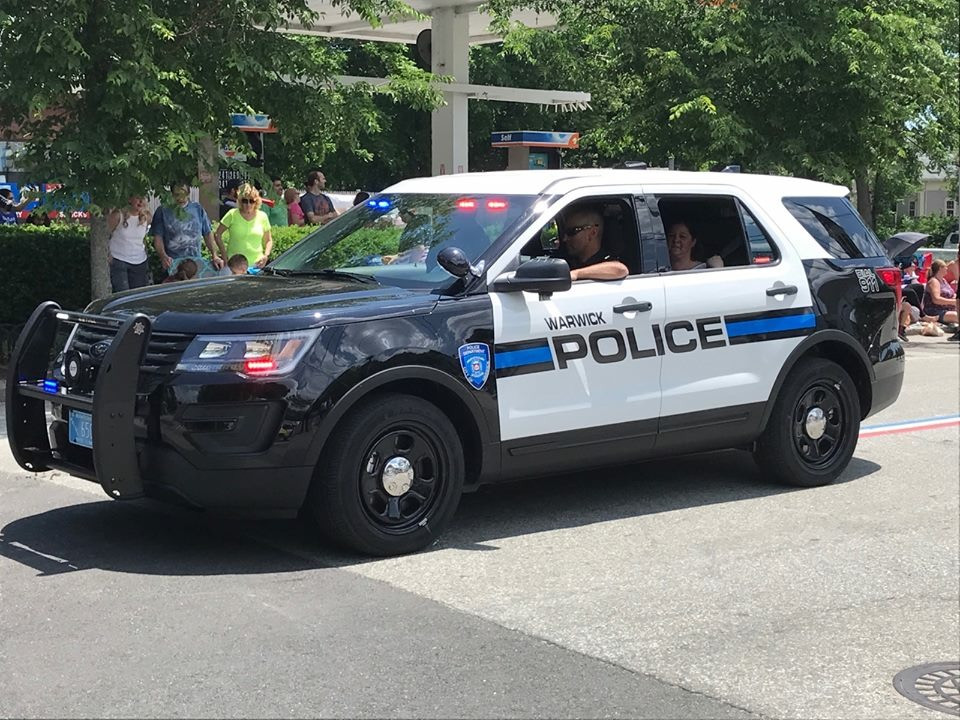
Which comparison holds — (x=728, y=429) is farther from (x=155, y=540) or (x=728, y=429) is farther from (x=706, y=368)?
(x=155, y=540)

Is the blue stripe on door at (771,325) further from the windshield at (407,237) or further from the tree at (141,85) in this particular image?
the tree at (141,85)

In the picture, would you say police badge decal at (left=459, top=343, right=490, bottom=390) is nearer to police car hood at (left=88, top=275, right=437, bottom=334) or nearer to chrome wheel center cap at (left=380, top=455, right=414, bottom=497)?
police car hood at (left=88, top=275, right=437, bottom=334)

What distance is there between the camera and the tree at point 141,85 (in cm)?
1072

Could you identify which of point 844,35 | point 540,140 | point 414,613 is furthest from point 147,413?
point 540,140

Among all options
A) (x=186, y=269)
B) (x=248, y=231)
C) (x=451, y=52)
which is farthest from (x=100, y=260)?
(x=451, y=52)

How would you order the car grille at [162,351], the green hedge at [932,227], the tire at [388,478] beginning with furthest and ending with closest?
1. the green hedge at [932,227]
2. the tire at [388,478]
3. the car grille at [162,351]

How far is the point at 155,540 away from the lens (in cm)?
648

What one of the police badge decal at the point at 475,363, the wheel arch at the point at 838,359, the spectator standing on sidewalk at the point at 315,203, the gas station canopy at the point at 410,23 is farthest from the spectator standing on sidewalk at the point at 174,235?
the police badge decal at the point at 475,363

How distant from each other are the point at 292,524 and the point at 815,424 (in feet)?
10.4

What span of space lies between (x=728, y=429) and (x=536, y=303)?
1.55m

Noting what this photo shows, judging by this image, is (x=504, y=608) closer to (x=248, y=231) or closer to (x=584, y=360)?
(x=584, y=360)

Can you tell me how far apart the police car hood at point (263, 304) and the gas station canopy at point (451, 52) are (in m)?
11.4

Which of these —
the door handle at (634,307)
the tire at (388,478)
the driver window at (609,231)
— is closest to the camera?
the tire at (388,478)

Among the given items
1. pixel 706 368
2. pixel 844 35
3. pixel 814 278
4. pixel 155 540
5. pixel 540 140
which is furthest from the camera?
pixel 540 140
